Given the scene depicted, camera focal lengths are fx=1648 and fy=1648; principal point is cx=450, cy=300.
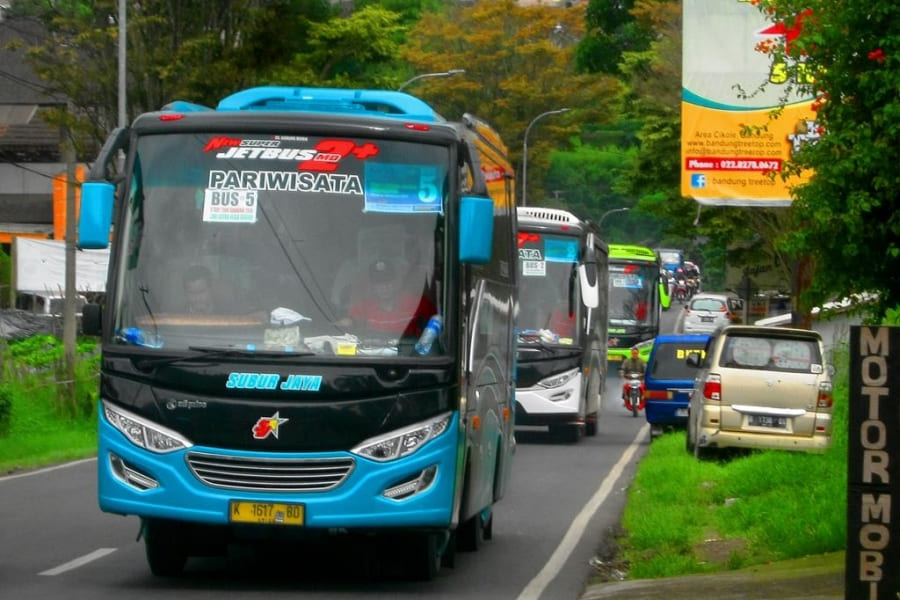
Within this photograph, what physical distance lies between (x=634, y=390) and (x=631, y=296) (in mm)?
15198

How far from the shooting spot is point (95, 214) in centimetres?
984

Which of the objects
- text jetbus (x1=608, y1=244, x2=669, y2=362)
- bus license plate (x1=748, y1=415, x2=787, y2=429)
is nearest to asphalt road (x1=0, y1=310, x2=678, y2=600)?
bus license plate (x1=748, y1=415, x2=787, y2=429)

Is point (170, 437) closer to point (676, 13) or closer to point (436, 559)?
point (436, 559)

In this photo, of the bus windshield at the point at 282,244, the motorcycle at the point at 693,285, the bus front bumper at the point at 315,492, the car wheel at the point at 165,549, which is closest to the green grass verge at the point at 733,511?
the bus front bumper at the point at 315,492

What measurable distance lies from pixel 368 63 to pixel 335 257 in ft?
116

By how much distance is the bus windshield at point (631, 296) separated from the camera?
51.0 meters

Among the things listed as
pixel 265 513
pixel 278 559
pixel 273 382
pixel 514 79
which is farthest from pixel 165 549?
pixel 514 79

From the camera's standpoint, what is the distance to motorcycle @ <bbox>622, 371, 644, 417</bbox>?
3619cm

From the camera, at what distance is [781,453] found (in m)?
19.6

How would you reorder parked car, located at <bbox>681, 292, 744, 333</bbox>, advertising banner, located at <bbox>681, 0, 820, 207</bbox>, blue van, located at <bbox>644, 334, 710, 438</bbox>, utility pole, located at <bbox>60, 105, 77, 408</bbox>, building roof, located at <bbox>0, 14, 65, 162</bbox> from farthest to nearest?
parked car, located at <bbox>681, 292, 744, 333</bbox> → building roof, located at <bbox>0, 14, 65, 162</bbox> → utility pole, located at <bbox>60, 105, 77, 408</bbox> → blue van, located at <bbox>644, 334, 710, 438</bbox> → advertising banner, located at <bbox>681, 0, 820, 207</bbox>

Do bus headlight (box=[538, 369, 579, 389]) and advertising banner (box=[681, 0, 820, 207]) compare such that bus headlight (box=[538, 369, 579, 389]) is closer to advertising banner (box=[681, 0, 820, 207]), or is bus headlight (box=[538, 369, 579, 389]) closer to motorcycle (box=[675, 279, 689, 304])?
advertising banner (box=[681, 0, 820, 207])

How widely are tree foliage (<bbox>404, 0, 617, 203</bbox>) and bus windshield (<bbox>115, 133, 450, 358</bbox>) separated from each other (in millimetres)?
52092

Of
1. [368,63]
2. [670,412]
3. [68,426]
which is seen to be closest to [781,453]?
[670,412]

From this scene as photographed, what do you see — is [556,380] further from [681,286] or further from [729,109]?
[681,286]
